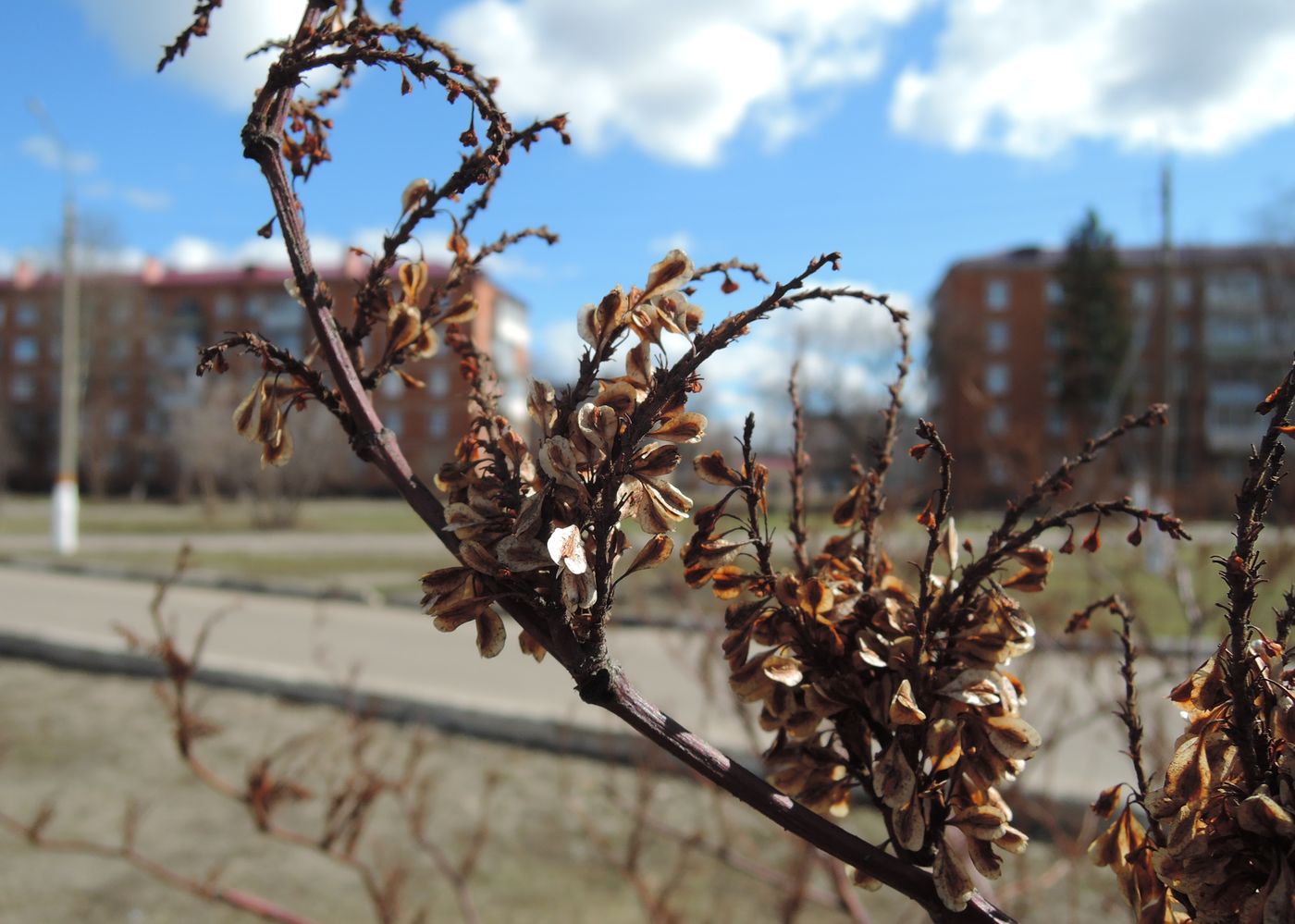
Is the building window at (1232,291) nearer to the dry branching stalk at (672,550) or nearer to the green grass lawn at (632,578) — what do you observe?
the green grass lawn at (632,578)

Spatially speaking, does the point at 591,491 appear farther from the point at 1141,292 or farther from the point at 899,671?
the point at 1141,292

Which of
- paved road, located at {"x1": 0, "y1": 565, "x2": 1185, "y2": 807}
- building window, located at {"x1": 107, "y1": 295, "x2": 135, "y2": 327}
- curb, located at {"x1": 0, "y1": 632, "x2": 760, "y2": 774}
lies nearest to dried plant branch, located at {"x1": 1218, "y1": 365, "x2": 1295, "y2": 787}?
paved road, located at {"x1": 0, "y1": 565, "x2": 1185, "y2": 807}

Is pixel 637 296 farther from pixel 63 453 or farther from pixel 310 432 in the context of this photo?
pixel 310 432

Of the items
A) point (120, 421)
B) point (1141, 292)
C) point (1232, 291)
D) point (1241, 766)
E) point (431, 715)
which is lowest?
point (431, 715)

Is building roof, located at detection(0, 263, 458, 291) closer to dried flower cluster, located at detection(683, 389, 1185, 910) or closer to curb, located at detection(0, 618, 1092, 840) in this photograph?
curb, located at detection(0, 618, 1092, 840)

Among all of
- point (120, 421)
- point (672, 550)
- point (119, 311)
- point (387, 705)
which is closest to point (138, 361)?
point (120, 421)

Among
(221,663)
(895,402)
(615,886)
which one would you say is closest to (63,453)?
(221,663)
